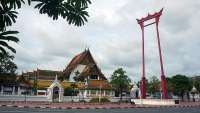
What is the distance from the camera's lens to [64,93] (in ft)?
135

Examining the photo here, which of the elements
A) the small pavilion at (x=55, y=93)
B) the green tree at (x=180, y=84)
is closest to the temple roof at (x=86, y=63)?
the small pavilion at (x=55, y=93)

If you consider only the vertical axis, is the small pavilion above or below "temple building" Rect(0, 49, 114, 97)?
below

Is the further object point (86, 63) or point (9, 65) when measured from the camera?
point (86, 63)

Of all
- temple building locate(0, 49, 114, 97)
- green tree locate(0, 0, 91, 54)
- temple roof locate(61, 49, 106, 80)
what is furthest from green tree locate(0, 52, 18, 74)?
green tree locate(0, 0, 91, 54)

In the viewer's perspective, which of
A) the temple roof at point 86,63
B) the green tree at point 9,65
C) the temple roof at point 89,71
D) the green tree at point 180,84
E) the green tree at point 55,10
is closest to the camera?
the green tree at point 55,10

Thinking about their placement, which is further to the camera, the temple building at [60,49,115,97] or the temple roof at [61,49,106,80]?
the temple roof at [61,49,106,80]

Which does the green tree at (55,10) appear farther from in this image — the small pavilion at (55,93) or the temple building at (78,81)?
the temple building at (78,81)

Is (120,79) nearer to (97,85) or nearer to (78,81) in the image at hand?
(97,85)

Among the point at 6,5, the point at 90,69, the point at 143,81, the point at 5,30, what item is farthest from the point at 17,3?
the point at 90,69

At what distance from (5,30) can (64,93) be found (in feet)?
129

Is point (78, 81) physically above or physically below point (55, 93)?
above

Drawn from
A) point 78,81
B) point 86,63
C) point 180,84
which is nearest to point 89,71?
point 78,81

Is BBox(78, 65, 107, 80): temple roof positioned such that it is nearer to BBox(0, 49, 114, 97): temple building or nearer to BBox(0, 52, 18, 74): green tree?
BBox(0, 49, 114, 97): temple building

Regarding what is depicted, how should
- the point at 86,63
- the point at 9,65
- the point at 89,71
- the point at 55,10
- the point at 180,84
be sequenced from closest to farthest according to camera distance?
the point at 55,10 → the point at 9,65 → the point at 89,71 → the point at 86,63 → the point at 180,84
